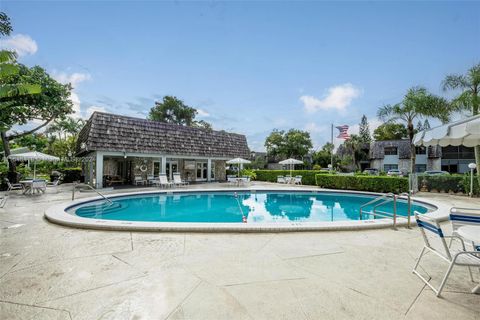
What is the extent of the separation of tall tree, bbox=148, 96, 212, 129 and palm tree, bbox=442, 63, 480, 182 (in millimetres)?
34897

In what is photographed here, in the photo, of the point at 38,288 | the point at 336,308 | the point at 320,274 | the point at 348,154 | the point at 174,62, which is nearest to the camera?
the point at 336,308

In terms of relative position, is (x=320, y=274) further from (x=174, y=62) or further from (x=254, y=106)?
(x=254, y=106)

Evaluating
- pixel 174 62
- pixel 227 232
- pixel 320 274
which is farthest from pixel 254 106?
pixel 320 274

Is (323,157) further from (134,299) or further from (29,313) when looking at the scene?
(29,313)

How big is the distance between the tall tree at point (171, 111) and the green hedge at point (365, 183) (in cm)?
2969

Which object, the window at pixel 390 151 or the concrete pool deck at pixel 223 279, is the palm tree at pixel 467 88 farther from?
the window at pixel 390 151

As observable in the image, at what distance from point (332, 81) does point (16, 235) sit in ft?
74.2

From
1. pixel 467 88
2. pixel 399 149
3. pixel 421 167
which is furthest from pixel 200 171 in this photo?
pixel 421 167

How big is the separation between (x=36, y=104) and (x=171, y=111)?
84.9 ft

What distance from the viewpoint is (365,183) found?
15.8 meters

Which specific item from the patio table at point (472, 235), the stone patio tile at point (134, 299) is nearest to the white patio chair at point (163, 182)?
the stone patio tile at point (134, 299)

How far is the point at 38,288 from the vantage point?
2.91 metres

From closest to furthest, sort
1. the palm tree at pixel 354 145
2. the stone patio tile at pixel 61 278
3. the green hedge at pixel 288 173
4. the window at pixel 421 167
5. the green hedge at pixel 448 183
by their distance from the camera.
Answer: the stone patio tile at pixel 61 278 → the green hedge at pixel 448 183 → the green hedge at pixel 288 173 → the window at pixel 421 167 → the palm tree at pixel 354 145

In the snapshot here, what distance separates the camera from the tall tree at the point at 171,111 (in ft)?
136
